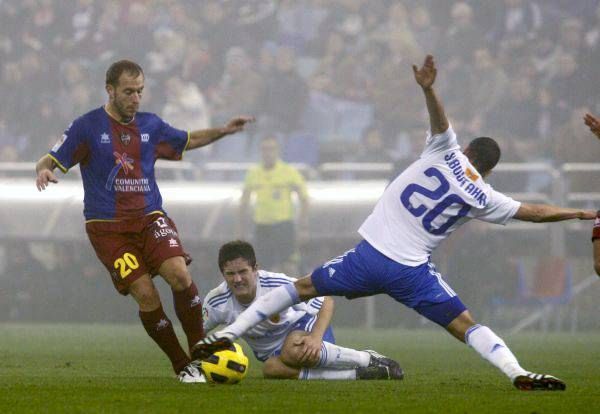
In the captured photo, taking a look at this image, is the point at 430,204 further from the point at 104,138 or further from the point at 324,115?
the point at 324,115

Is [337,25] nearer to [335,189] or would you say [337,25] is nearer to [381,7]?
[381,7]

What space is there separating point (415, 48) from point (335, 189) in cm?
369

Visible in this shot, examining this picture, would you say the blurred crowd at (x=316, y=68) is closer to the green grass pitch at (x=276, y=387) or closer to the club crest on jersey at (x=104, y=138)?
the green grass pitch at (x=276, y=387)

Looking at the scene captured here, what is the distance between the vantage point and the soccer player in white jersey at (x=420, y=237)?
726cm

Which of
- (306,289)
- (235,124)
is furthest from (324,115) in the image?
(306,289)

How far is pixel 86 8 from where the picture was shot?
21.2m

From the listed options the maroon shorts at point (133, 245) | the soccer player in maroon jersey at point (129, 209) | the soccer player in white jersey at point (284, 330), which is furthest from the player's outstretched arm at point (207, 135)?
the soccer player in white jersey at point (284, 330)

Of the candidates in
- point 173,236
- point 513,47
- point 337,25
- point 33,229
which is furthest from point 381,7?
point 173,236

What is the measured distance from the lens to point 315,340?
26.2 ft

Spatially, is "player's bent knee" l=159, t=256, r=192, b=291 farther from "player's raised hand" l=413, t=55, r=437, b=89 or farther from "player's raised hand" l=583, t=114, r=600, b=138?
"player's raised hand" l=583, t=114, r=600, b=138

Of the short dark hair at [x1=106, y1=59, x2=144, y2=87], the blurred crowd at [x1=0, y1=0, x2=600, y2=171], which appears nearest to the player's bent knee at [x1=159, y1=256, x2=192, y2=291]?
the short dark hair at [x1=106, y1=59, x2=144, y2=87]

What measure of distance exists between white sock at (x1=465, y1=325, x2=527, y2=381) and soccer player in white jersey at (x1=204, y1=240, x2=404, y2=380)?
3.85 ft

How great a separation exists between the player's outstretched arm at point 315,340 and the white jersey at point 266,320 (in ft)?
0.60

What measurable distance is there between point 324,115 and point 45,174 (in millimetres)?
12458
